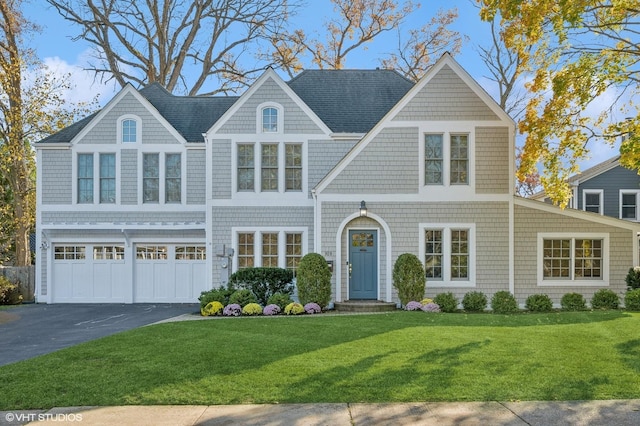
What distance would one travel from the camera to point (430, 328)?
11.0 meters

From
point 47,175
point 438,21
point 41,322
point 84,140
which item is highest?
point 438,21

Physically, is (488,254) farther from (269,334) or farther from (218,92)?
(218,92)

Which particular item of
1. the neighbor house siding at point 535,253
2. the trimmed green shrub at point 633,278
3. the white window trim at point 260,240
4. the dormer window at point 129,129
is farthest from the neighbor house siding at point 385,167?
the dormer window at point 129,129

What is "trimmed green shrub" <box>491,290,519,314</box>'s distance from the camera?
14.6 meters

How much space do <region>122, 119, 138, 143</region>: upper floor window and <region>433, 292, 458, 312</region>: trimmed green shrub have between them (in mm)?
11699

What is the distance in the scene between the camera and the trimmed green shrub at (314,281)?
49.8ft

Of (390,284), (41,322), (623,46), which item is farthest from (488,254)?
(41,322)

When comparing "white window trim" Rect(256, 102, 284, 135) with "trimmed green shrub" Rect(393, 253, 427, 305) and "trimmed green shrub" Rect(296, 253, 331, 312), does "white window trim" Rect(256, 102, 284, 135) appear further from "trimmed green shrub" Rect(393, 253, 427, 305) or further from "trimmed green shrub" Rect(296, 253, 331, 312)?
"trimmed green shrub" Rect(393, 253, 427, 305)

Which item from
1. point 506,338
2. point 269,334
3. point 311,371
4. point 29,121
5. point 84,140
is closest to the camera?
point 311,371

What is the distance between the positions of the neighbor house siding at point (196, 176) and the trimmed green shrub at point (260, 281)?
4.11 meters

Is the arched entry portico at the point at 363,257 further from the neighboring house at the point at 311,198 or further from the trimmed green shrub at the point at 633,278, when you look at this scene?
the trimmed green shrub at the point at 633,278

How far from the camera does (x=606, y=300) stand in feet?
49.6

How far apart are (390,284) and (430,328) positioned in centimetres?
512

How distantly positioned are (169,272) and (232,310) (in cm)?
571
